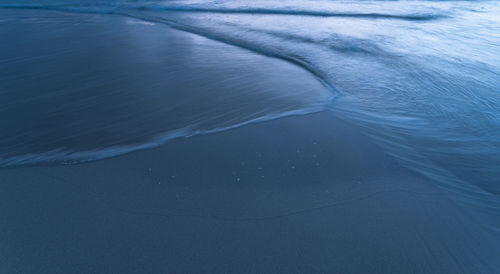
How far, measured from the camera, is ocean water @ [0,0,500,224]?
2.60 meters

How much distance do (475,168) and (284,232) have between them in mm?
2155

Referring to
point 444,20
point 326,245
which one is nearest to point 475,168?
point 326,245

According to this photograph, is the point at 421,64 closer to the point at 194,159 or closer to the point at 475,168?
the point at 475,168

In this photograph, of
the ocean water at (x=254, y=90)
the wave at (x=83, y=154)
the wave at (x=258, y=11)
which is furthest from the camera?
the wave at (x=258, y=11)

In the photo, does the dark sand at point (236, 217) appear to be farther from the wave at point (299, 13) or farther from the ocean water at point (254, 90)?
the wave at point (299, 13)

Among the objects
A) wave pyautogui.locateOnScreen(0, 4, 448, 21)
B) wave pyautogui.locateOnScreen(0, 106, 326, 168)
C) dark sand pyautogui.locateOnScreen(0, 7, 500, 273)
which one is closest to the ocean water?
wave pyautogui.locateOnScreen(0, 106, 326, 168)

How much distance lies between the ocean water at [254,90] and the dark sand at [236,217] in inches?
12.5

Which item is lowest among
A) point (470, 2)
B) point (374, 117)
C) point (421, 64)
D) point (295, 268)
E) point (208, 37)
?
point (295, 268)

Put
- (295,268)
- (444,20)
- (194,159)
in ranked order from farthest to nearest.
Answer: (444,20)
(194,159)
(295,268)

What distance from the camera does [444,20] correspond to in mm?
8852

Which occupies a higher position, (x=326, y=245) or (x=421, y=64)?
(x=421, y=64)

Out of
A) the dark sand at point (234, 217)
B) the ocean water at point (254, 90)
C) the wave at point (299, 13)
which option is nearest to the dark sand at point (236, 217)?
the dark sand at point (234, 217)

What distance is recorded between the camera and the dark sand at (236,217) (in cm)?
159

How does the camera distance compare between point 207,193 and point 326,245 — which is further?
point 207,193
